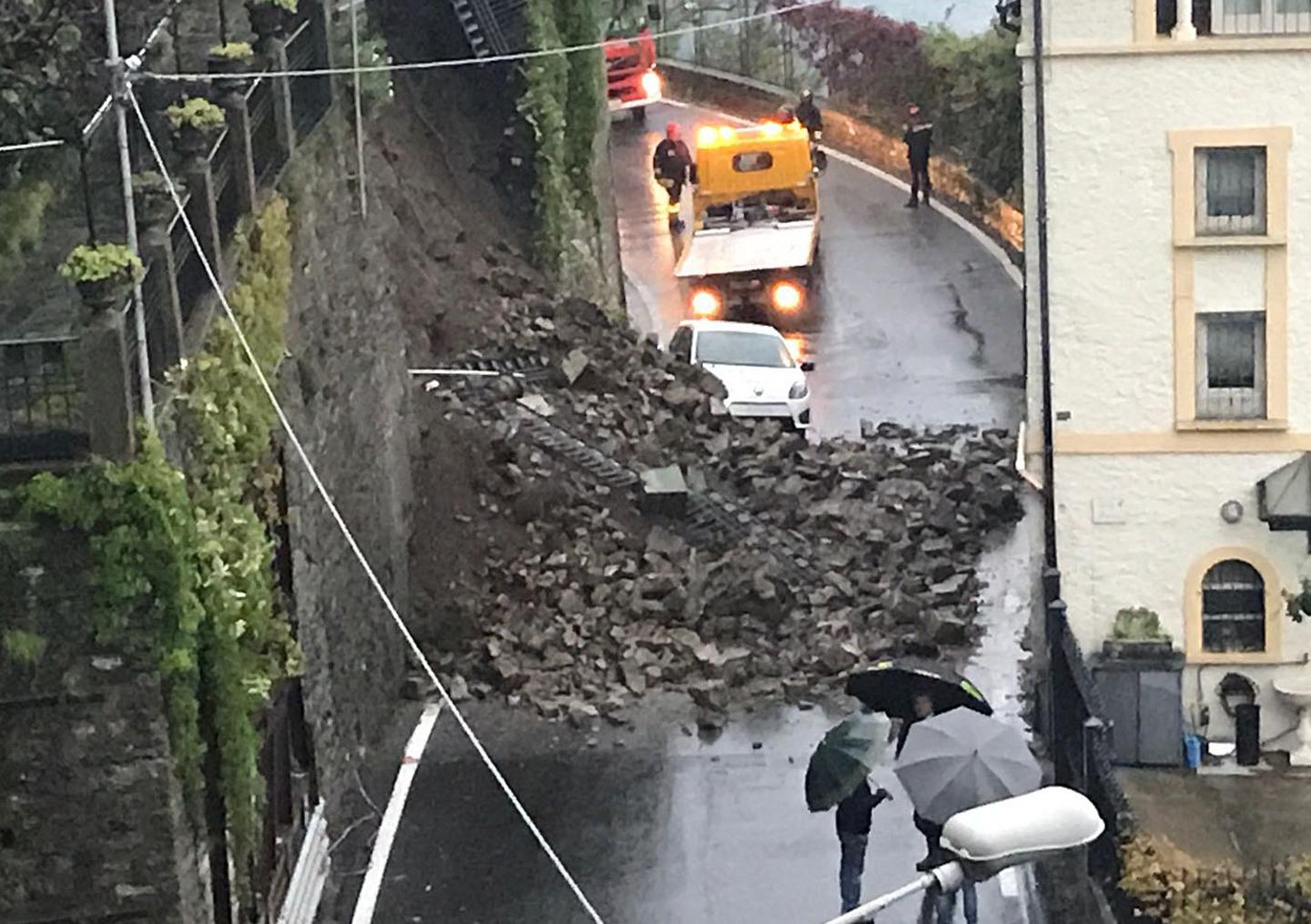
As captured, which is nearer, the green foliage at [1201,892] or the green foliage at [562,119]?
Answer: the green foliage at [1201,892]

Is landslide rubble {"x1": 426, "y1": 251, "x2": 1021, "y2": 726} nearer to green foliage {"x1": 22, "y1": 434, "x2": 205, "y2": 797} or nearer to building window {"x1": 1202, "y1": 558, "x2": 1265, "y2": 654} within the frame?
building window {"x1": 1202, "y1": 558, "x2": 1265, "y2": 654}

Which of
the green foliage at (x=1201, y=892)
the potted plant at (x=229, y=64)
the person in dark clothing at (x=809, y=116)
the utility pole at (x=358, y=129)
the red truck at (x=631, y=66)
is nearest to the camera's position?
the green foliage at (x=1201, y=892)

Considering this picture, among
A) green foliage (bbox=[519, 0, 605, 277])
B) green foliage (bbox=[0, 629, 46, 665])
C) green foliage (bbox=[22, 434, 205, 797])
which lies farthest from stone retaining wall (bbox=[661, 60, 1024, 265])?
green foliage (bbox=[0, 629, 46, 665])

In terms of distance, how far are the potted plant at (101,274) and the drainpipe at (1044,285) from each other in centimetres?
998

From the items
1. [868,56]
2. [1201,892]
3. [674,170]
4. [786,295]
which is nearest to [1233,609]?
→ [1201,892]

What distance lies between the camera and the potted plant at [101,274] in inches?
456

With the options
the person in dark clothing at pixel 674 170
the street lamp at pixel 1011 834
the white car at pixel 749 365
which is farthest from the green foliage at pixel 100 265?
the person in dark clothing at pixel 674 170

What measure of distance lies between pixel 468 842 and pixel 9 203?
19.3 feet

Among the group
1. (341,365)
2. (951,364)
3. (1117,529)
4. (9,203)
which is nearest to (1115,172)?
(1117,529)

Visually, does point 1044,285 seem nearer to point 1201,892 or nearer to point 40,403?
point 1201,892

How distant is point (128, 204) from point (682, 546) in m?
10.6

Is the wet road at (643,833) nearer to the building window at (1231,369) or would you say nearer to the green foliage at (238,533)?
the green foliage at (238,533)

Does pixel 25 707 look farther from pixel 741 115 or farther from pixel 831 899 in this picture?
pixel 741 115

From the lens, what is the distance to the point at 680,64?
55031 millimetres
